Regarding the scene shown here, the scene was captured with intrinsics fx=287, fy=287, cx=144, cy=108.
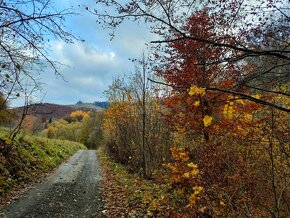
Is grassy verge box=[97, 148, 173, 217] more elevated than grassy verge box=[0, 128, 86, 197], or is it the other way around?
grassy verge box=[0, 128, 86, 197]

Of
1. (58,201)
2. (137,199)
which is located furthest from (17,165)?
(137,199)

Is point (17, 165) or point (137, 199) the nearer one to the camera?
point (137, 199)

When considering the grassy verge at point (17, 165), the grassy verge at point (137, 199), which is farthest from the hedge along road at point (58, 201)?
the grassy verge at point (17, 165)

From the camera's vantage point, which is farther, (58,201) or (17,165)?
(17,165)

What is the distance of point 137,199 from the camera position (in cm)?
900

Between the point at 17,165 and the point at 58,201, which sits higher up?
the point at 17,165

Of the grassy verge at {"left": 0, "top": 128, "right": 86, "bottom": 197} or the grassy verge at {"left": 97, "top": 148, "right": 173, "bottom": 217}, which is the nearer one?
the grassy verge at {"left": 97, "top": 148, "right": 173, "bottom": 217}

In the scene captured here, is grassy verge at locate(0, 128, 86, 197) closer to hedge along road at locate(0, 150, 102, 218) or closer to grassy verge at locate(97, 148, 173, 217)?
hedge along road at locate(0, 150, 102, 218)

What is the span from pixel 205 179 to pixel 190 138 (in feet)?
10.9

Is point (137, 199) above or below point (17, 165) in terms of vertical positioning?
below

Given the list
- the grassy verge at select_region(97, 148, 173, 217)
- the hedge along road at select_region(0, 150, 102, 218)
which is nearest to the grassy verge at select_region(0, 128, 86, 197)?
the hedge along road at select_region(0, 150, 102, 218)

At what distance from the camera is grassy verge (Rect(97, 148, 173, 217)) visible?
7.86m

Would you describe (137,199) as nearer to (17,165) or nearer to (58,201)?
(58,201)

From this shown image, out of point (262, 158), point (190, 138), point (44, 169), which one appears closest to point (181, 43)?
point (190, 138)
